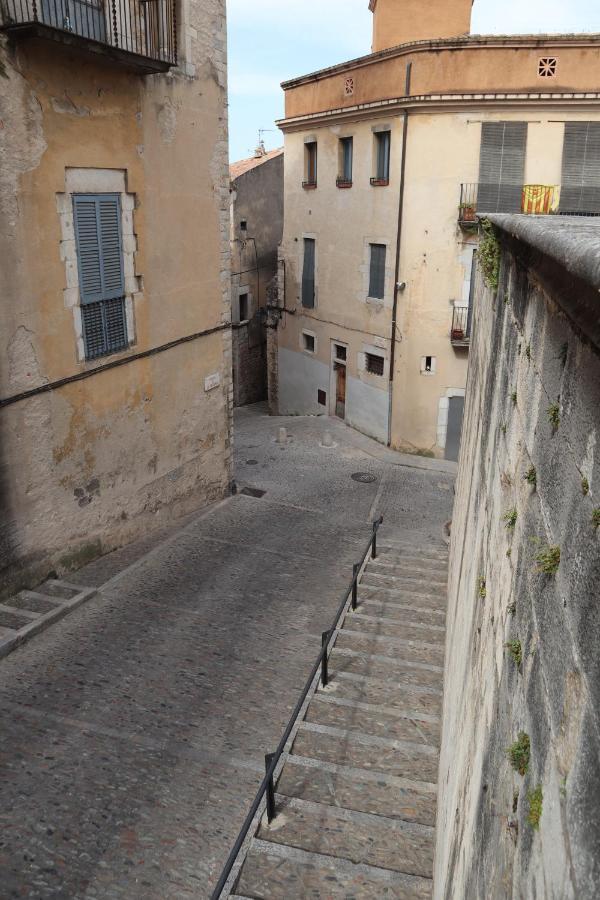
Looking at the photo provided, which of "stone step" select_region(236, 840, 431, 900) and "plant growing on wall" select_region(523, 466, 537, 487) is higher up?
"plant growing on wall" select_region(523, 466, 537, 487)

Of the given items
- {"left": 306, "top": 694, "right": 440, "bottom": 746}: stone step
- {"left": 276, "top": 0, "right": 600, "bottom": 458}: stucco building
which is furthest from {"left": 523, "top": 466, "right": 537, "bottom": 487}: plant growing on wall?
{"left": 276, "top": 0, "right": 600, "bottom": 458}: stucco building

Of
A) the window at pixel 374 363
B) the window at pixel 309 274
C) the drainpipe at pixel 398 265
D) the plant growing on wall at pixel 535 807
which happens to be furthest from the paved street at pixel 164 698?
the window at pixel 309 274

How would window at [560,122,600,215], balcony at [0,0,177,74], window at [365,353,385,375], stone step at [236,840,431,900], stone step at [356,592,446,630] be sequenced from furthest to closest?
window at [365,353,385,375] < window at [560,122,600,215] < stone step at [356,592,446,630] < balcony at [0,0,177,74] < stone step at [236,840,431,900]

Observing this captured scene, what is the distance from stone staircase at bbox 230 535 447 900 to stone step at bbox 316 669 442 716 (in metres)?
0.01

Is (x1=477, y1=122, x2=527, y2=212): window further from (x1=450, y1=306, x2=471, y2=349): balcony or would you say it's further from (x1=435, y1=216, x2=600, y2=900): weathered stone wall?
(x1=435, y1=216, x2=600, y2=900): weathered stone wall

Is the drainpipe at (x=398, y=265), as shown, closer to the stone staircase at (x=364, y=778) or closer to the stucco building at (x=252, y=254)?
the stucco building at (x=252, y=254)

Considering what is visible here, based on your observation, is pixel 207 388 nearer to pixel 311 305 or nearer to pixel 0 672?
pixel 0 672

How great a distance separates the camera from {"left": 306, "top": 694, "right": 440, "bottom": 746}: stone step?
7.10 metres

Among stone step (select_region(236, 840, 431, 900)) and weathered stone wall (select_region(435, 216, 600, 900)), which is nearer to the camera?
weathered stone wall (select_region(435, 216, 600, 900))

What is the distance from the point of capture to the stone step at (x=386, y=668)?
8.04 meters

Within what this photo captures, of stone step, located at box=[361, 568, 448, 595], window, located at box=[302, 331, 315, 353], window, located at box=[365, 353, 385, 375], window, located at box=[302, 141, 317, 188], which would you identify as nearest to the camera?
stone step, located at box=[361, 568, 448, 595]

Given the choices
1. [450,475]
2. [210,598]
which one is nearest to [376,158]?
[450,475]

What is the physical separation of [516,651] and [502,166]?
17208 millimetres

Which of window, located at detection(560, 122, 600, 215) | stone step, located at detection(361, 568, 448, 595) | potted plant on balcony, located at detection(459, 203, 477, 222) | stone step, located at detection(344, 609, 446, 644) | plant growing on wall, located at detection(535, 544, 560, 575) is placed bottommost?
stone step, located at detection(361, 568, 448, 595)
